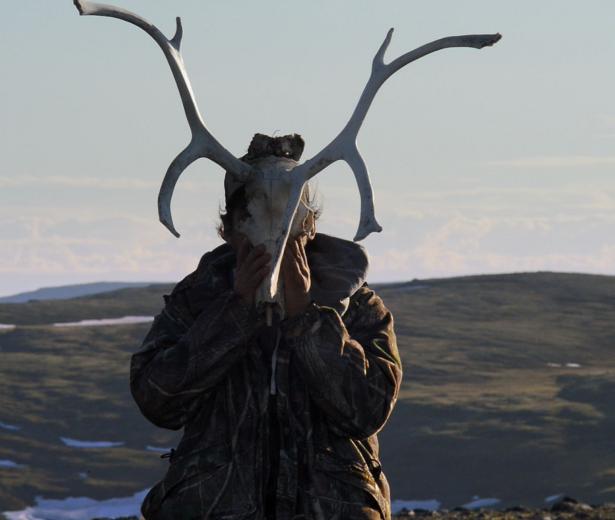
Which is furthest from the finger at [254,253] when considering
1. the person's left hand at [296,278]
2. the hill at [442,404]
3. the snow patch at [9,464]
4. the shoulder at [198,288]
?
the snow patch at [9,464]

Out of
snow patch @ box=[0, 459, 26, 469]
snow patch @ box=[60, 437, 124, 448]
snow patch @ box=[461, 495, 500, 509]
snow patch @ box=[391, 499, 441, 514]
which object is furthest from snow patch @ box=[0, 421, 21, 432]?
snow patch @ box=[461, 495, 500, 509]

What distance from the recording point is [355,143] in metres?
7.61

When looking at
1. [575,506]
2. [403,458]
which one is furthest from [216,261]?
[403,458]

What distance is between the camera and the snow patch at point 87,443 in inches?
1797

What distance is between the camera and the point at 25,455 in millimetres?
44094

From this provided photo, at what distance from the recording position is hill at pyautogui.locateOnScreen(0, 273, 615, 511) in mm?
39531

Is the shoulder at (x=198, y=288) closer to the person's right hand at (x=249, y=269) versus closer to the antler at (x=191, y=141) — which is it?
the person's right hand at (x=249, y=269)

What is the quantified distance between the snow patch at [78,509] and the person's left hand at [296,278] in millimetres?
27628

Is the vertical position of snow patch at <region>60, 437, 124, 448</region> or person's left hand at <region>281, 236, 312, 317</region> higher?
person's left hand at <region>281, 236, 312, 317</region>

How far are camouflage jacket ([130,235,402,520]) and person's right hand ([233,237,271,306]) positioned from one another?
57 mm

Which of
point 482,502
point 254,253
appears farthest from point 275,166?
point 482,502

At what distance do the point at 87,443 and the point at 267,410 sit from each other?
3927cm

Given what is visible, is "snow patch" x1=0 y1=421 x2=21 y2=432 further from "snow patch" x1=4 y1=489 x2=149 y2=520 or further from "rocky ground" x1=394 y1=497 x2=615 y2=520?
"rocky ground" x1=394 y1=497 x2=615 y2=520

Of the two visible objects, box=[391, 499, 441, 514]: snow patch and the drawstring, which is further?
box=[391, 499, 441, 514]: snow patch
